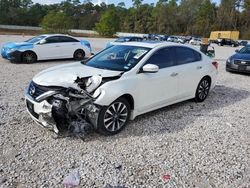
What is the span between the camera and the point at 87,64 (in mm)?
5637

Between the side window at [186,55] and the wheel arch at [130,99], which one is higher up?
the side window at [186,55]

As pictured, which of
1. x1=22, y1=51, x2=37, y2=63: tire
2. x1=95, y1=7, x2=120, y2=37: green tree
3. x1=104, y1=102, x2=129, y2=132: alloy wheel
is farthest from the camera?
x1=95, y1=7, x2=120, y2=37: green tree

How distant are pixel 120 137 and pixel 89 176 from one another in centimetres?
124

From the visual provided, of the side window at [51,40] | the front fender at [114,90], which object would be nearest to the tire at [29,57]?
the side window at [51,40]

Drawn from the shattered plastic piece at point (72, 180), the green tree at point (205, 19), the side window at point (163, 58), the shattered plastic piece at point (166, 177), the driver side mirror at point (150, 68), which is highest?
the green tree at point (205, 19)

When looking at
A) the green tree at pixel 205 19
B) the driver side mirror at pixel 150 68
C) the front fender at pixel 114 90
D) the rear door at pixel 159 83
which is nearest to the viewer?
the front fender at pixel 114 90

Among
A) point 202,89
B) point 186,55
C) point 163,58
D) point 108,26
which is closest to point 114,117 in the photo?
point 163,58

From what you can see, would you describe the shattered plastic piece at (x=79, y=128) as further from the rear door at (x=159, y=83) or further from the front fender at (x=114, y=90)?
the rear door at (x=159, y=83)

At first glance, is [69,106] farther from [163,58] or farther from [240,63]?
[240,63]

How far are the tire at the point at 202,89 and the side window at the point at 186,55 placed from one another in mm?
594

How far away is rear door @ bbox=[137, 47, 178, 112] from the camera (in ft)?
17.0

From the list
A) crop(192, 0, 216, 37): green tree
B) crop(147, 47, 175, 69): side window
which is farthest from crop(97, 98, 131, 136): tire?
crop(192, 0, 216, 37): green tree

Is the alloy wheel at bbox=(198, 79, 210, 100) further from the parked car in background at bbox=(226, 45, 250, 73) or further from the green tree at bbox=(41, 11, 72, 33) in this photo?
the green tree at bbox=(41, 11, 72, 33)

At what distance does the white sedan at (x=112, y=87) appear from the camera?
175 inches
